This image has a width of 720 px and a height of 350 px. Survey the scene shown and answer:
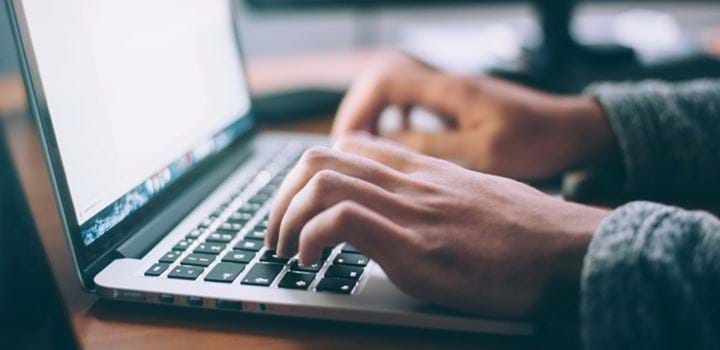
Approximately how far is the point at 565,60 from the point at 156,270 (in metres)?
0.71

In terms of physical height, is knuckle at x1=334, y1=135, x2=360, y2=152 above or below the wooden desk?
above

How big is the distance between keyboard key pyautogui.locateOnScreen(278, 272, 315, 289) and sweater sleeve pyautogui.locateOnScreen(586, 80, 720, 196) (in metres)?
0.33

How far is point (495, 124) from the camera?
0.64 metres

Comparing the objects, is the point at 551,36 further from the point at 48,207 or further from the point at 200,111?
the point at 48,207

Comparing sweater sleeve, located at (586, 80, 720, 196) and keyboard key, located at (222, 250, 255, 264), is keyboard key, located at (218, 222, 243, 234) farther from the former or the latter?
sweater sleeve, located at (586, 80, 720, 196)

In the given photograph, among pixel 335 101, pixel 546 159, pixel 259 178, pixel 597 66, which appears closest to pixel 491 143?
pixel 546 159

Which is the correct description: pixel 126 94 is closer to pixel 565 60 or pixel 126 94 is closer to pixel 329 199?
pixel 329 199

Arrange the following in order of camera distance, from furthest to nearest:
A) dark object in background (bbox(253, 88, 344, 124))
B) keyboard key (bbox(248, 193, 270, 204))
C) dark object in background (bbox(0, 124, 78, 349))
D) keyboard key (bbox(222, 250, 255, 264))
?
dark object in background (bbox(253, 88, 344, 124)) < keyboard key (bbox(248, 193, 270, 204)) < keyboard key (bbox(222, 250, 255, 264)) < dark object in background (bbox(0, 124, 78, 349))

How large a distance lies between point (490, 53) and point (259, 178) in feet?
1.76

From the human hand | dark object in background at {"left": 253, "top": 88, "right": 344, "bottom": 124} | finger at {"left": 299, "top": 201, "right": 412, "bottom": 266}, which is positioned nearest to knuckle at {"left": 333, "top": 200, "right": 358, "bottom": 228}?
finger at {"left": 299, "top": 201, "right": 412, "bottom": 266}

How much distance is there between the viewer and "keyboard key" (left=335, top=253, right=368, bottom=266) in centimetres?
44

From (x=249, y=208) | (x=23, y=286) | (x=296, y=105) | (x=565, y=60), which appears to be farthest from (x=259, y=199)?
(x=565, y=60)

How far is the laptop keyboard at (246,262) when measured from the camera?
1.38ft

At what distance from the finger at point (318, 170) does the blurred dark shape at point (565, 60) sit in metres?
0.50
